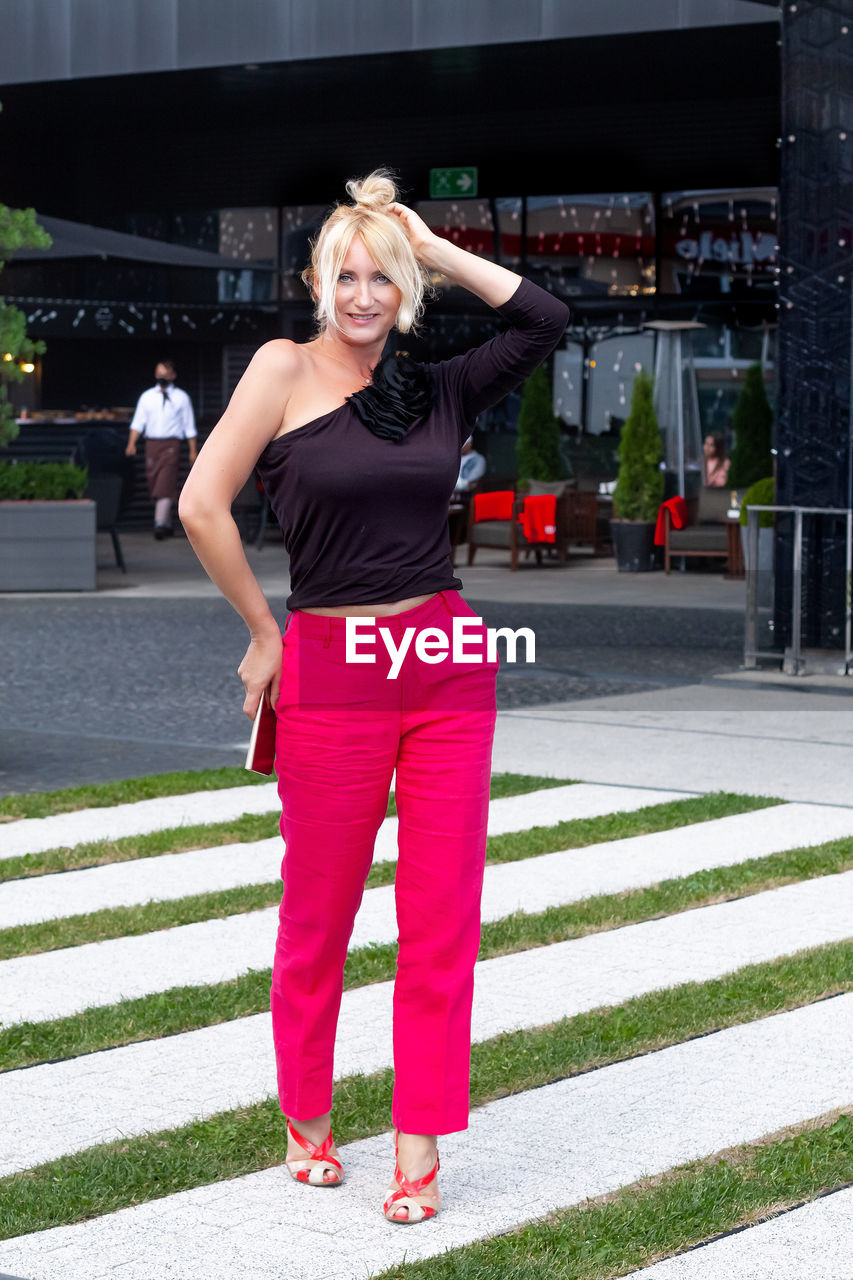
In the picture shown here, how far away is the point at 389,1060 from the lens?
4668 mm

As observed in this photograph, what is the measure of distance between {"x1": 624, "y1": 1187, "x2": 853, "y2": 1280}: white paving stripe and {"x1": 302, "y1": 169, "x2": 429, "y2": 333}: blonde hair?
181 cm

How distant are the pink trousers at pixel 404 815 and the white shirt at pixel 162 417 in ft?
60.6

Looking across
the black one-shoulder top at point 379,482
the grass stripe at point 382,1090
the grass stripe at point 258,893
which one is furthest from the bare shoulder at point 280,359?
Result: the grass stripe at point 258,893

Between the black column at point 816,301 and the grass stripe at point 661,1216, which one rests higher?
the black column at point 816,301

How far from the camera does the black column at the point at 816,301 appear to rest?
11.8 m

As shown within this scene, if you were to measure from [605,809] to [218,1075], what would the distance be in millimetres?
3547

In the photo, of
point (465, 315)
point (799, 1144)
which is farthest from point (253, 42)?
A: point (799, 1144)

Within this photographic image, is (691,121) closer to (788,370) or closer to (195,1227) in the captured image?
(788,370)

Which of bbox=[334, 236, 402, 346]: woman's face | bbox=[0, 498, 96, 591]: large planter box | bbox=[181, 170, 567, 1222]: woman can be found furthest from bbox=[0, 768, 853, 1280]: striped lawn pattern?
bbox=[0, 498, 96, 591]: large planter box

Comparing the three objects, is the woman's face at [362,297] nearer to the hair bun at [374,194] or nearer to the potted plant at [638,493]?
the hair bun at [374,194]

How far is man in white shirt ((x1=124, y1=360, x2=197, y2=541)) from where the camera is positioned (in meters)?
21.9

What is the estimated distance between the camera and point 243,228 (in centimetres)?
2561

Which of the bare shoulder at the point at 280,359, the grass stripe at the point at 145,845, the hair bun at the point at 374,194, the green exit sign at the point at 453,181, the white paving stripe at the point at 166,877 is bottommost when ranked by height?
the white paving stripe at the point at 166,877

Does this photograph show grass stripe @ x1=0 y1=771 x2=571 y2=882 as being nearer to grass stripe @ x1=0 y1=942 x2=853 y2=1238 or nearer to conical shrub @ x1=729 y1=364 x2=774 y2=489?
grass stripe @ x1=0 y1=942 x2=853 y2=1238
